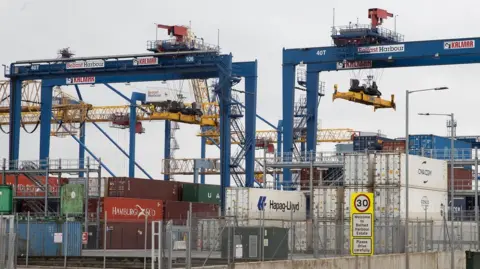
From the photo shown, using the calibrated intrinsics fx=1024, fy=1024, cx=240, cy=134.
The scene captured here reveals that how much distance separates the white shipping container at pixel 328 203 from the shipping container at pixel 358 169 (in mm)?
1986

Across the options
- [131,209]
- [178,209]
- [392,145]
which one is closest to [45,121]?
[178,209]

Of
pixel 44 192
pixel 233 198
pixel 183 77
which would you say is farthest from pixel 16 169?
pixel 233 198

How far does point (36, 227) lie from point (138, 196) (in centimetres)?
2357

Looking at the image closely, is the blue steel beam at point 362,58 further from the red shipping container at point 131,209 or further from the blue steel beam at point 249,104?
the red shipping container at point 131,209

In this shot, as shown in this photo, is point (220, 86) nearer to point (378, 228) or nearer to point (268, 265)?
point (378, 228)

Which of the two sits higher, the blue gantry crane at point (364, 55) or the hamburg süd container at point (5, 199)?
the blue gantry crane at point (364, 55)

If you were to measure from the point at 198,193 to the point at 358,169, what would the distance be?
24.5 metres

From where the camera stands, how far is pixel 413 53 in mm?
67188

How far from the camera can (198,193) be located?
265 ft

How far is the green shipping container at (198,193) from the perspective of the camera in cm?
7975

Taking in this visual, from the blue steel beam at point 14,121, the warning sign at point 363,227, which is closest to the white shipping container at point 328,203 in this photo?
the blue steel beam at point 14,121

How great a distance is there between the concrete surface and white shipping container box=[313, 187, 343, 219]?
10.5 m

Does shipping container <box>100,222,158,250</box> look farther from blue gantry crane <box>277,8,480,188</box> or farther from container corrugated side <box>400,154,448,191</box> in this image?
blue gantry crane <box>277,8,480,188</box>

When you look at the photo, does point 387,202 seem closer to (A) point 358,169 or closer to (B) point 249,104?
(A) point 358,169
